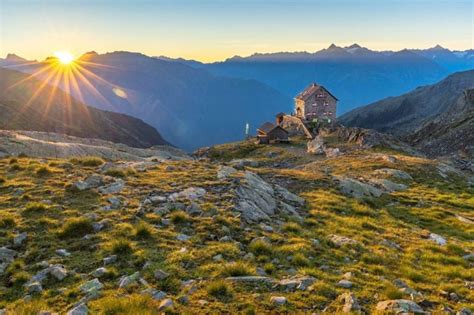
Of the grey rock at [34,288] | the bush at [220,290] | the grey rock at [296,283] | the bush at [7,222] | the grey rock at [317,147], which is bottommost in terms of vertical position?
the grey rock at [317,147]

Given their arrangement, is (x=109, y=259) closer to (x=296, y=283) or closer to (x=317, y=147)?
(x=296, y=283)

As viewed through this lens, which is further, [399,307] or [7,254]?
[7,254]

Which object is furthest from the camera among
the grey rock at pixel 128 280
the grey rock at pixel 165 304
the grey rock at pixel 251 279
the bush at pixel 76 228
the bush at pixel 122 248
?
the bush at pixel 76 228

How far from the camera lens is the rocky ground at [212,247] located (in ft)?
30.5

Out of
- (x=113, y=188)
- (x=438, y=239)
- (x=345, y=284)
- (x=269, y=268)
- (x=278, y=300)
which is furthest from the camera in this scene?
(x=113, y=188)

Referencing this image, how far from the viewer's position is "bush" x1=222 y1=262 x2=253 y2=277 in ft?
34.6

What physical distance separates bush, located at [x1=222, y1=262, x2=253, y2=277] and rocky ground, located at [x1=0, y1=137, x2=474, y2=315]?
0.10 ft

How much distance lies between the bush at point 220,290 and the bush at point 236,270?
0.95 m

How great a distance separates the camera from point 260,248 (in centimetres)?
1265

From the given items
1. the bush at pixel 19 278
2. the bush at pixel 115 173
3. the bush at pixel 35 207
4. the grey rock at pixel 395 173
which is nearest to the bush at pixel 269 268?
the bush at pixel 19 278

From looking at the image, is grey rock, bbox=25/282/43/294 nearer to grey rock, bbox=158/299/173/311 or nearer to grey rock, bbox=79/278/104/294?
grey rock, bbox=79/278/104/294

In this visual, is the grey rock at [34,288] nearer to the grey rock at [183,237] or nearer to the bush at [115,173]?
the grey rock at [183,237]

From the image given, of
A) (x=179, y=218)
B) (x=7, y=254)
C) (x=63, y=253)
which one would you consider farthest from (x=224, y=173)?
(x=7, y=254)

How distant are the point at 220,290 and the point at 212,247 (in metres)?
2.83
